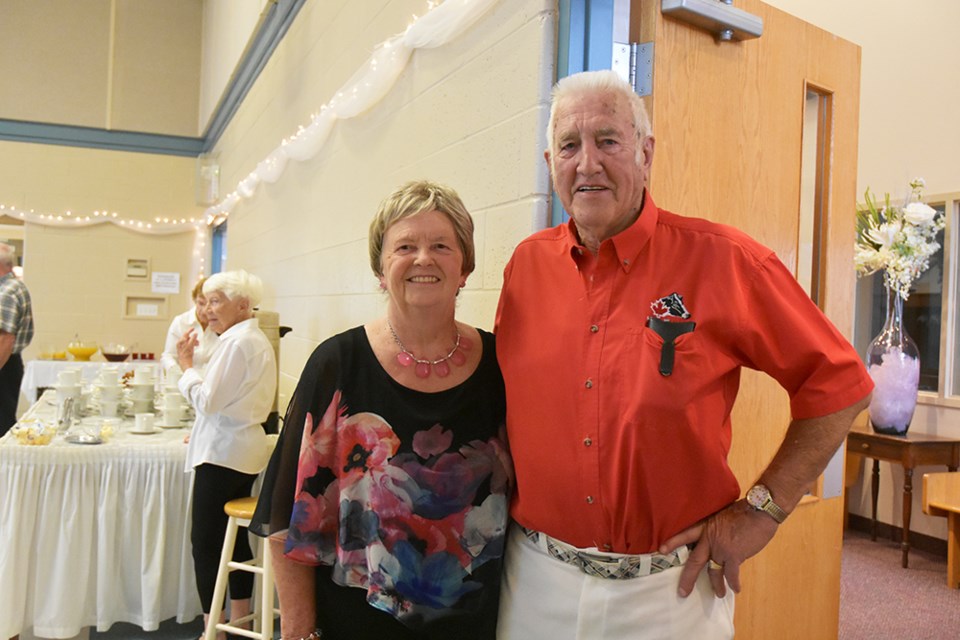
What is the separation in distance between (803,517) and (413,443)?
1296 millimetres

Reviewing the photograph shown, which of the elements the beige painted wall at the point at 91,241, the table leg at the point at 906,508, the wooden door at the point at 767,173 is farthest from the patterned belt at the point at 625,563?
the beige painted wall at the point at 91,241

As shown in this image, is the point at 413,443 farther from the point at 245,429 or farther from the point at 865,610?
the point at 865,610

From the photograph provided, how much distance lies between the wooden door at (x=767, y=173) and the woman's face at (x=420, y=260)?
1.95 feet

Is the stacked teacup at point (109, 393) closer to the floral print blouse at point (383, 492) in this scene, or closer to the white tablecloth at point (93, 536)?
the white tablecloth at point (93, 536)

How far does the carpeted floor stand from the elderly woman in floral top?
118 inches

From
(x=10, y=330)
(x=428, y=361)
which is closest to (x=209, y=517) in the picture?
(x=428, y=361)

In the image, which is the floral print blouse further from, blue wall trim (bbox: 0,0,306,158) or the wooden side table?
blue wall trim (bbox: 0,0,306,158)

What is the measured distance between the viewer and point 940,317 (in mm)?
5289

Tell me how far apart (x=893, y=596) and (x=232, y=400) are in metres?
3.80

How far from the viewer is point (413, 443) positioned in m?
1.52

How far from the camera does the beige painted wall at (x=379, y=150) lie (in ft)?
6.83

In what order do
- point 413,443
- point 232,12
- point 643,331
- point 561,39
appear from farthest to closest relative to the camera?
1. point 232,12
2. point 561,39
3. point 413,443
4. point 643,331

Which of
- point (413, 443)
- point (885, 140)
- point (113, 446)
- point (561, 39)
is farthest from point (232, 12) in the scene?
point (413, 443)

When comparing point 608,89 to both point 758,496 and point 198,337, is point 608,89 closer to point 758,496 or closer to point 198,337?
point 758,496
